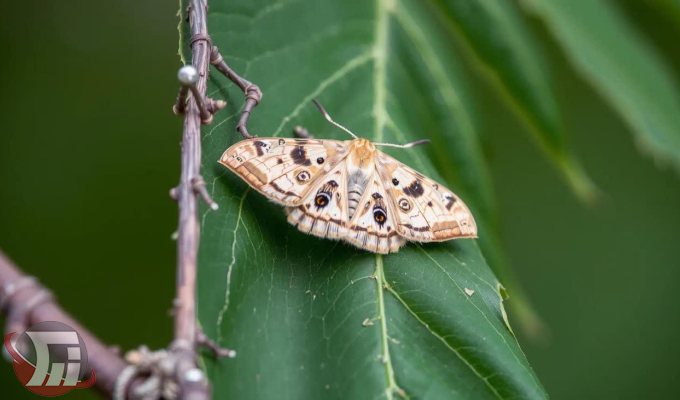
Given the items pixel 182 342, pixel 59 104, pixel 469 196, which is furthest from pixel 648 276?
pixel 182 342

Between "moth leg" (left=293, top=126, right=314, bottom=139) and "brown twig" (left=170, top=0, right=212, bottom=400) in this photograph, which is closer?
"brown twig" (left=170, top=0, right=212, bottom=400)

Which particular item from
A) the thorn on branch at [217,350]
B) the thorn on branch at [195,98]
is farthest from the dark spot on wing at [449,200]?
the thorn on branch at [217,350]

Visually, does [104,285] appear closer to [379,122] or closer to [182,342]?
[379,122]

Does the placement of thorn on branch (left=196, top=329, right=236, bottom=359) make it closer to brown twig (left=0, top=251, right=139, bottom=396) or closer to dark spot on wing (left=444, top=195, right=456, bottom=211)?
brown twig (left=0, top=251, right=139, bottom=396)

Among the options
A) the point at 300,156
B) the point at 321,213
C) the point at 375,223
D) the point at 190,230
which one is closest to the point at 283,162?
the point at 300,156

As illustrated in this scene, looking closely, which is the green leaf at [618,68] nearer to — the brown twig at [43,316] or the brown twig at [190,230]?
the brown twig at [190,230]

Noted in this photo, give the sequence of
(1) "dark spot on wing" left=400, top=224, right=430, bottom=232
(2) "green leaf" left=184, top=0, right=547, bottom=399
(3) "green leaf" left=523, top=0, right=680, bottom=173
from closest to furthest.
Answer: (2) "green leaf" left=184, top=0, right=547, bottom=399
(1) "dark spot on wing" left=400, top=224, right=430, bottom=232
(3) "green leaf" left=523, top=0, right=680, bottom=173

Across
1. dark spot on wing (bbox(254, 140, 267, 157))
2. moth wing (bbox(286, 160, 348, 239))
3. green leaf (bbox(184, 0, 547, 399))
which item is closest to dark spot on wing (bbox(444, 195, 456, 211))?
green leaf (bbox(184, 0, 547, 399))

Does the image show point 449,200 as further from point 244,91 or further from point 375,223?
point 244,91
